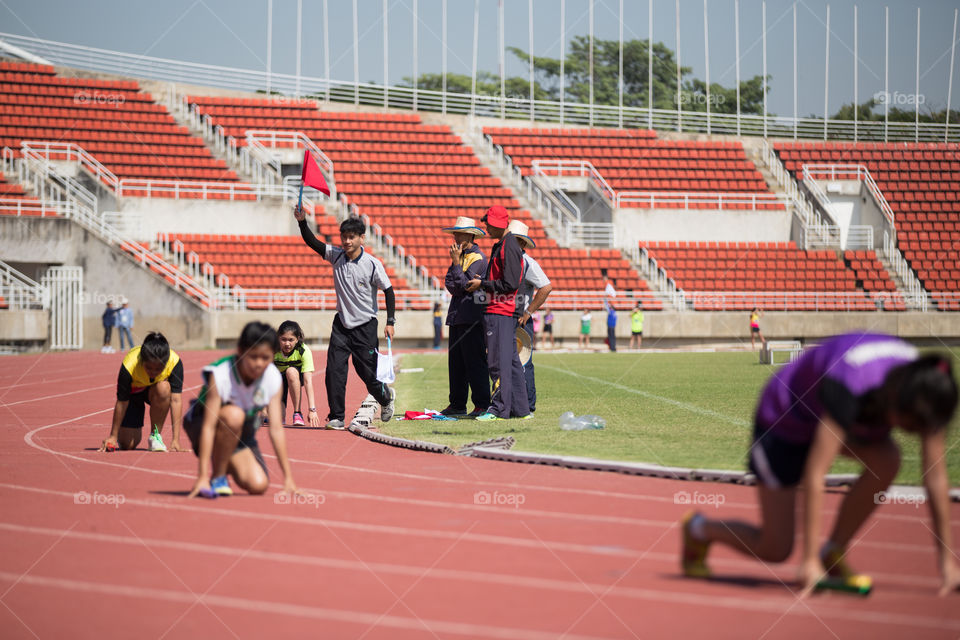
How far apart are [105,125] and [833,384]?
39494mm

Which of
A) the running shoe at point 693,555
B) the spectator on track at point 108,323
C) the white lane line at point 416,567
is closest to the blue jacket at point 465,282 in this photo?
the white lane line at point 416,567

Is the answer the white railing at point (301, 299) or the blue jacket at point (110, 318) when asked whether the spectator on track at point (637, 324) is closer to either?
the white railing at point (301, 299)

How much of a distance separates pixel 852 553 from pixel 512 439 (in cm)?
466

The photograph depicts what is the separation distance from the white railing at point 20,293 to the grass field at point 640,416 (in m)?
12.6

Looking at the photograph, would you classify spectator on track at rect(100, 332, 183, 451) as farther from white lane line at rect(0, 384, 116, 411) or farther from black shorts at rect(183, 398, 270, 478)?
white lane line at rect(0, 384, 116, 411)

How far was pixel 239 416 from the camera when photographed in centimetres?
693

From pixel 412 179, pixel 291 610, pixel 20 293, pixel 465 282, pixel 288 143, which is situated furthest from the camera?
pixel 288 143

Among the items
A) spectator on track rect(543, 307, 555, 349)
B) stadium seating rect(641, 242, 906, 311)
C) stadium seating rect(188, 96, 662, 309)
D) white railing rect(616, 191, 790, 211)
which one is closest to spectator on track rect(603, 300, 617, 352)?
spectator on track rect(543, 307, 555, 349)

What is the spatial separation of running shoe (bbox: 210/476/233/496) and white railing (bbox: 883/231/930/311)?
3496 centimetres

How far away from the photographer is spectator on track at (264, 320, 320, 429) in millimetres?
11828

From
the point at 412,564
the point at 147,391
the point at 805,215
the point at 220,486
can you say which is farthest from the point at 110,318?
the point at 412,564

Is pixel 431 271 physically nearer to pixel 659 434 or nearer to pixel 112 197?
pixel 112 197

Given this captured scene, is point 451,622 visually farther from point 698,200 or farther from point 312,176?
point 698,200

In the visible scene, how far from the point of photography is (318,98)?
161 feet
